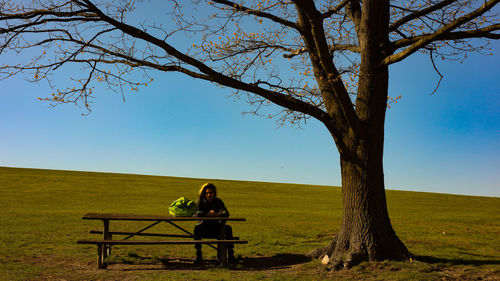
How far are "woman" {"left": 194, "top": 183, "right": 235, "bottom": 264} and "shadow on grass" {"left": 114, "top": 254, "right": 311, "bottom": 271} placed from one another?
36cm

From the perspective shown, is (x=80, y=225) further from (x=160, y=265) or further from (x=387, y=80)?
(x=387, y=80)

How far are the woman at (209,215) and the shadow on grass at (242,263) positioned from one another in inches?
14.3

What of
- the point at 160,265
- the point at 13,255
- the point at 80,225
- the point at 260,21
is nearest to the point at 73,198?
the point at 80,225

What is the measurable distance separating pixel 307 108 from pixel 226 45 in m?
2.97

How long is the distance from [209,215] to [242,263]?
5.08 ft

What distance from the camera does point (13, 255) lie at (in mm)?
10531

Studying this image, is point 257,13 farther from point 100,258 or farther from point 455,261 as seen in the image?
point 455,261

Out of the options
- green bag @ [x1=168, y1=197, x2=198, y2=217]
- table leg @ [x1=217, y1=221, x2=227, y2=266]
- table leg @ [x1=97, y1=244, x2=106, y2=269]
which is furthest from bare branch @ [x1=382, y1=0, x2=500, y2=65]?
table leg @ [x1=97, y1=244, x2=106, y2=269]

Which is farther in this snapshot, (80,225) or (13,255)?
(80,225)

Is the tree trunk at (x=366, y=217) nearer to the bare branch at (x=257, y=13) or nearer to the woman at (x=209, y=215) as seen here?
the woman at (x=209, y=215)

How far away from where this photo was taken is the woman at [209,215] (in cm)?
984

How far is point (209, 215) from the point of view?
974cm

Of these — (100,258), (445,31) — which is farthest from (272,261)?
(445,31)

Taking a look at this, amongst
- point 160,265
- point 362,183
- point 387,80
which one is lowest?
point 160,265
